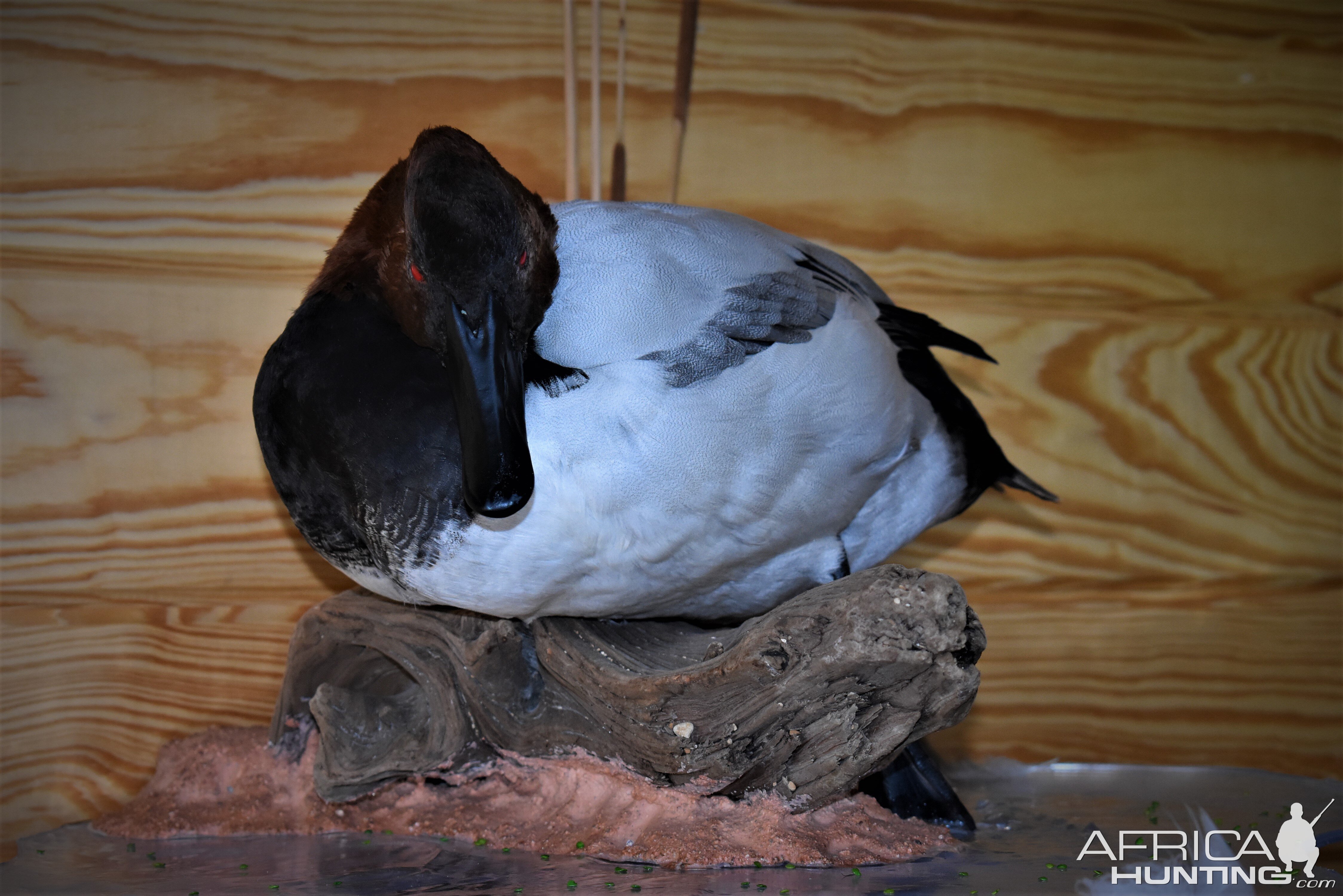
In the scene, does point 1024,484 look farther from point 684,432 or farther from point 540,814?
point 540,814

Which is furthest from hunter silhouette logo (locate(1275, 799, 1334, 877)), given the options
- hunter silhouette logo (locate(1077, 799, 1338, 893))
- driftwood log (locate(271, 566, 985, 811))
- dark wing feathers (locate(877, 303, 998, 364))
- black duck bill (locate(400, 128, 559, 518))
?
black duck bill (locate(400, 128, 559, 518))

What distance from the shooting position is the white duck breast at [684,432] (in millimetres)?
1008

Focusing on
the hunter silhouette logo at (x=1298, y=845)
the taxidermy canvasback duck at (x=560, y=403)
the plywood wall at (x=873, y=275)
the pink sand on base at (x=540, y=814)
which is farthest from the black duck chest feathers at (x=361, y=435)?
the hunter silhouette logo at (x=1298, y=845)

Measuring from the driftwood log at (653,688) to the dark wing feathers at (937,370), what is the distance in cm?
39

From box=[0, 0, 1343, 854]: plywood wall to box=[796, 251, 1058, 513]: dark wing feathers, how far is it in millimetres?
337

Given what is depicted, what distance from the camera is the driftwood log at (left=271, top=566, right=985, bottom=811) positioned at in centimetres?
98

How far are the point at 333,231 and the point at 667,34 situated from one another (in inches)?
24.3

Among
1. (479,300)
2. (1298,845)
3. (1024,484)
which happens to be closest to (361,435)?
(479,300)

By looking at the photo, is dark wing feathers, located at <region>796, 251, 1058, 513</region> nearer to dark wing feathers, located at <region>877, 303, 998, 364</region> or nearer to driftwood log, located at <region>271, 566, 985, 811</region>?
dark wing feathers, located at <region>877, 303, 998, 364</region>

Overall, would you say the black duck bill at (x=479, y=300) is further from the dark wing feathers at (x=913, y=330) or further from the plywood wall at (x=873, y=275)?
the plywood wall at (x=873, y=275)

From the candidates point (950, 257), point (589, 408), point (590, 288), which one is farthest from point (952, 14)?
point (589, 408)

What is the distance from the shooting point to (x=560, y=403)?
100 cm

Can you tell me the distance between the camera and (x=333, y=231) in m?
1.58

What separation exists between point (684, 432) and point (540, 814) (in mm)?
512
